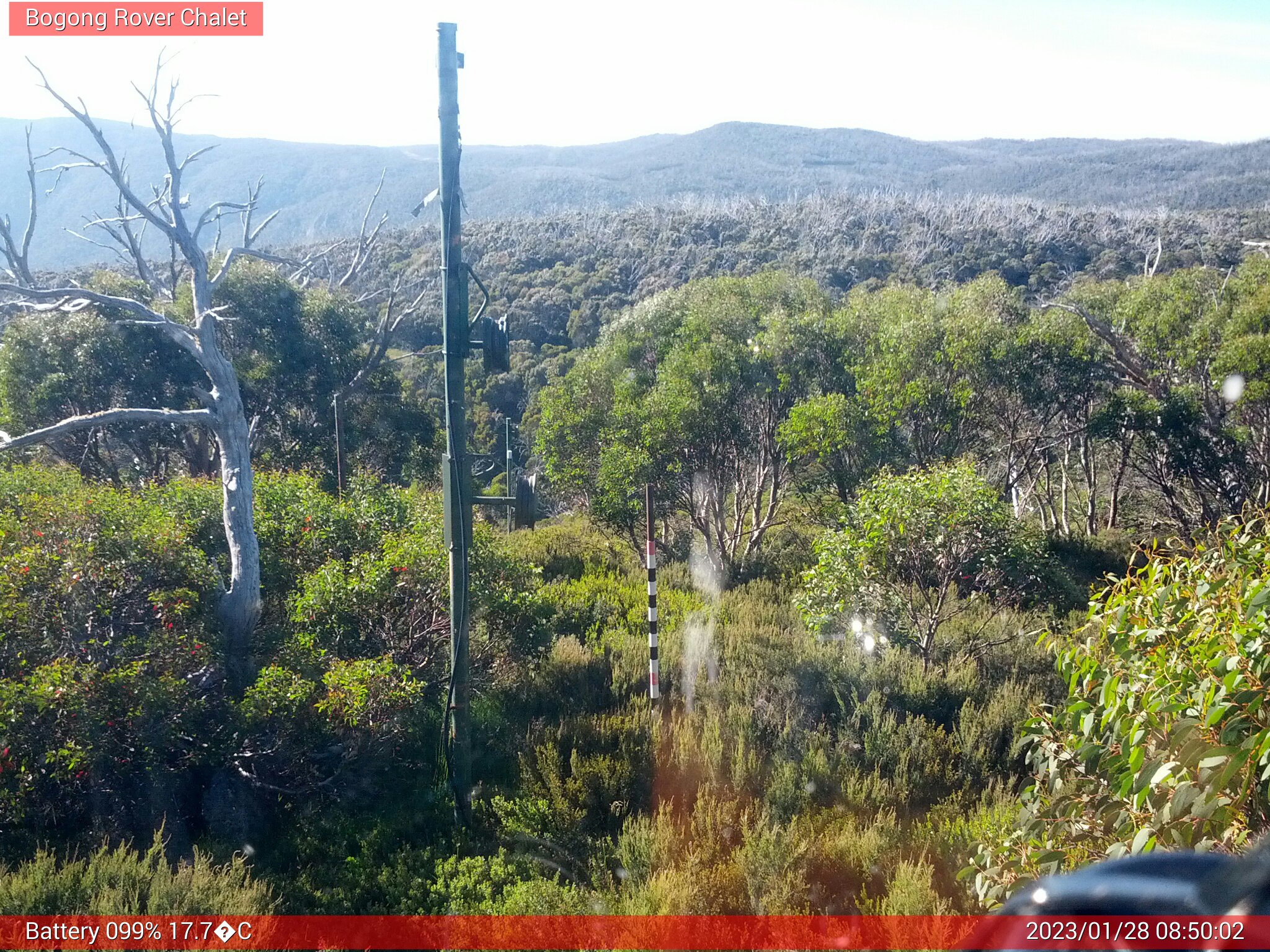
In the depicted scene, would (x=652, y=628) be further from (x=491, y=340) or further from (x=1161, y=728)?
(x=1161, y=728)

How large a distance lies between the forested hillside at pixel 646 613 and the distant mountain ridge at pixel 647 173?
3961 cm

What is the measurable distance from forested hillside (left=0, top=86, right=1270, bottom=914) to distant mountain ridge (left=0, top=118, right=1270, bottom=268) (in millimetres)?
39608

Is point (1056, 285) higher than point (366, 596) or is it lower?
higher

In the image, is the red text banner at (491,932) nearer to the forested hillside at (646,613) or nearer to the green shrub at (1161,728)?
the forested hillside at (646,613)

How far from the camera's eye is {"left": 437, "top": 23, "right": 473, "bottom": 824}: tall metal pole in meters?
5.61

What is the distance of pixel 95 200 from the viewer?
6731cm

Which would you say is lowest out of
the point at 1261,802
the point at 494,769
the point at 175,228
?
the point at 494,769

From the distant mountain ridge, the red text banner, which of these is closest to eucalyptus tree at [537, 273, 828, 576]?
the red text banner

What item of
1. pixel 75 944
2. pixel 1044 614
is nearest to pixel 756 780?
pixel 75 944

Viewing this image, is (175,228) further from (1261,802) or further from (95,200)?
(95,200)

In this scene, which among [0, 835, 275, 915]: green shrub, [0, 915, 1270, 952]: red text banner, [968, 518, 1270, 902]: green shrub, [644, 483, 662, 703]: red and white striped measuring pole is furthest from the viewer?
[644, 483, 662, 703]: red and white striped measuring pole

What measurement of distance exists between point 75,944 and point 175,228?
5.50 meters

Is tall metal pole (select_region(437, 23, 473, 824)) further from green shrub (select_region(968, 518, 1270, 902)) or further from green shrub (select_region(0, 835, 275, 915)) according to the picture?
green shrub (select_region(968, 518, 1270, 902))

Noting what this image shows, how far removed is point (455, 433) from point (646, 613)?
5035 mm
